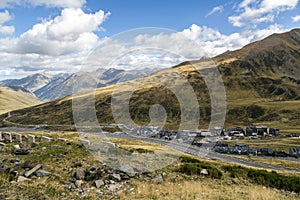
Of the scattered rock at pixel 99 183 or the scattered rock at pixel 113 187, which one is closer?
the scattered rock at pixel 113 187

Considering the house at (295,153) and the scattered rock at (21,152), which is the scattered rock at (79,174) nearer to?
the scattered rock at (21,152)

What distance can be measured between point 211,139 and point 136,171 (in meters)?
111

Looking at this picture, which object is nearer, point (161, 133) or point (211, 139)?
point (211, 139)

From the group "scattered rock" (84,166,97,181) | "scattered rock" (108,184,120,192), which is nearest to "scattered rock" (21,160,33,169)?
"scattered rock" (84,166,97,181)

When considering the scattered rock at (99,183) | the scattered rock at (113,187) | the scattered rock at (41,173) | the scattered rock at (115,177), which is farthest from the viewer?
the scattered rock at (41,173)

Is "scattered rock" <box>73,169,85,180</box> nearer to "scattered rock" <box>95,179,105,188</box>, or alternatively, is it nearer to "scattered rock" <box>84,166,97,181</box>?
"scattered rock" <box>84,166,97,181</box>

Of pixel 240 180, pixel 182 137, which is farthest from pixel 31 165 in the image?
pixel 182 137

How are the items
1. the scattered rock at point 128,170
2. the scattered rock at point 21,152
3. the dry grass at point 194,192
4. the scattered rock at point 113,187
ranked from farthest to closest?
the scattered rock at point 21,152 < the scattered rock at point 128,170 < the scattered rock at point 113,187 < the dry grass at point 194,192

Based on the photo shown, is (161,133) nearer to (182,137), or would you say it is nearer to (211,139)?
(182,137)

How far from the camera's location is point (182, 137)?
12700cm

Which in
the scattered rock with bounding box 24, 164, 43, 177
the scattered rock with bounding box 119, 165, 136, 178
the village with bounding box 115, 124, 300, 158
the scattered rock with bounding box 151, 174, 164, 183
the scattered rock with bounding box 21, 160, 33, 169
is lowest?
the village with bounding box 115, 124, 300, 158

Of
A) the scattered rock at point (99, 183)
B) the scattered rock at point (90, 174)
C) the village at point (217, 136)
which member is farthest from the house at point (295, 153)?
the scattered rock at point (99, 183)

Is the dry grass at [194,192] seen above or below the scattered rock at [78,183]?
below

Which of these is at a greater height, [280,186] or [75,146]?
[75,146]
